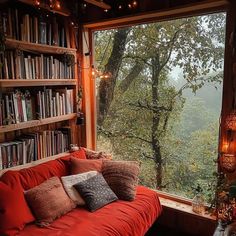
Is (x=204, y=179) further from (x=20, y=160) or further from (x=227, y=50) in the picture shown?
(x=20, y=160)

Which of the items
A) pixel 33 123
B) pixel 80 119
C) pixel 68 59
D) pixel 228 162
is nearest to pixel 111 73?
pixel 68 59

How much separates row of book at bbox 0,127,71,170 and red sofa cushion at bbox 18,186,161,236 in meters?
0.73

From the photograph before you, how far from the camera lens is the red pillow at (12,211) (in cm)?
193

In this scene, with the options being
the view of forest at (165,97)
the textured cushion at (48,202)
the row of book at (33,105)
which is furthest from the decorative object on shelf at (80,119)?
the textured cushion at (48,202)

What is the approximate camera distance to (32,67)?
264cm

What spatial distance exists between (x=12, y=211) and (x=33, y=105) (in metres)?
1.13

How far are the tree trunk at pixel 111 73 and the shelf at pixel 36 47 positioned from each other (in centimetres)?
49

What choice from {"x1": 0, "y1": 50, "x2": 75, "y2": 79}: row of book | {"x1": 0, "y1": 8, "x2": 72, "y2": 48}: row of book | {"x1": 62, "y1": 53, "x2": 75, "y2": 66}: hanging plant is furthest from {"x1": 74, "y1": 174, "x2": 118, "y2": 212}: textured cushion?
{"x1": 0, "y1": 8, "x2": 72, "y2": 48}: row of book

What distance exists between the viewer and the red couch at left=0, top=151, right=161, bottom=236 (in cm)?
198

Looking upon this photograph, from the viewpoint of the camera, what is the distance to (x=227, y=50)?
2.29 m

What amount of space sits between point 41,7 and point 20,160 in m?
1.58

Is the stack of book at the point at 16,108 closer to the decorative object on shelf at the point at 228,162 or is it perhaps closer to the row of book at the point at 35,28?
the row of book at the point at 35,28

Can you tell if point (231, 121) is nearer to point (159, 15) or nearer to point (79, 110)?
point (159, 15)

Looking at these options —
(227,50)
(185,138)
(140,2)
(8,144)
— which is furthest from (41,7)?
(185,138)
